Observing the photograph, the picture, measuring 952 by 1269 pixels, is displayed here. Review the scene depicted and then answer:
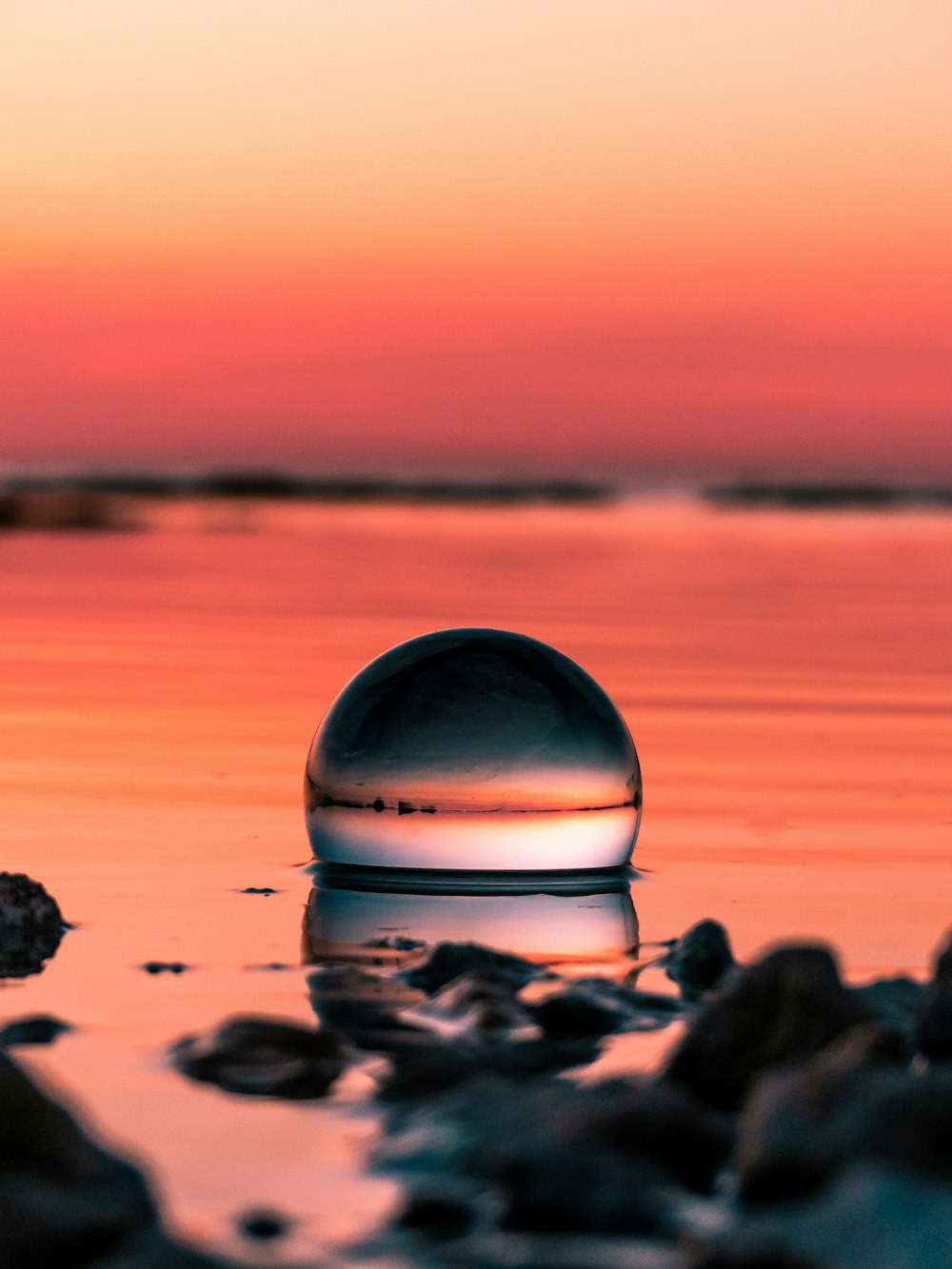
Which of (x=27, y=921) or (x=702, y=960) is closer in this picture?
(x=702, y=960)

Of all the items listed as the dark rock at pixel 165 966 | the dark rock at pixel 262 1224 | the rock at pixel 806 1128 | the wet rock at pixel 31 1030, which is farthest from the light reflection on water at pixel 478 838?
the dark rock at pixel 262 1224

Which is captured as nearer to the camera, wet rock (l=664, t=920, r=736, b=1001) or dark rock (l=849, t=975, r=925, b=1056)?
dark rock (l=849, t=975, r=925, b=1056)

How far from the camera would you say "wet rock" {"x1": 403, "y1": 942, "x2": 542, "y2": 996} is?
17.9 ft

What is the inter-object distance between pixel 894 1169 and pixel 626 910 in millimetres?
2796

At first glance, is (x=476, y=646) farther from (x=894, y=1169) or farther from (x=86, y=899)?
(x=894, y=1169)

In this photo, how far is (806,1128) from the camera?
149 inches

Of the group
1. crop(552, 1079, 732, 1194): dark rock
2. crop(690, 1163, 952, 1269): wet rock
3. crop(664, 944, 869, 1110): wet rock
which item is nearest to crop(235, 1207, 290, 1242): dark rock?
crop(552, 1079, 732, 1194): dark rock

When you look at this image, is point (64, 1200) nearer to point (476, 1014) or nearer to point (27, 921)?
point (476, 1014)

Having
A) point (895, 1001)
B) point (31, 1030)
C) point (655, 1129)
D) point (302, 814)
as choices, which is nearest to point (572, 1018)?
point (895, 1001)

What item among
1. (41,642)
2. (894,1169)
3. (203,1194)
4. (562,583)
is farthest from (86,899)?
(562,583)

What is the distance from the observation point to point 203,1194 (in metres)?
3.72

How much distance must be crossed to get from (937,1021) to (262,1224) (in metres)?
1.76

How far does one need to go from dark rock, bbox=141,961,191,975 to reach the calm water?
0.05 meters

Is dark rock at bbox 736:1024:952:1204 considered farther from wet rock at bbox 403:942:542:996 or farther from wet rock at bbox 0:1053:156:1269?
wet rock at bbox 403:942:542:996
